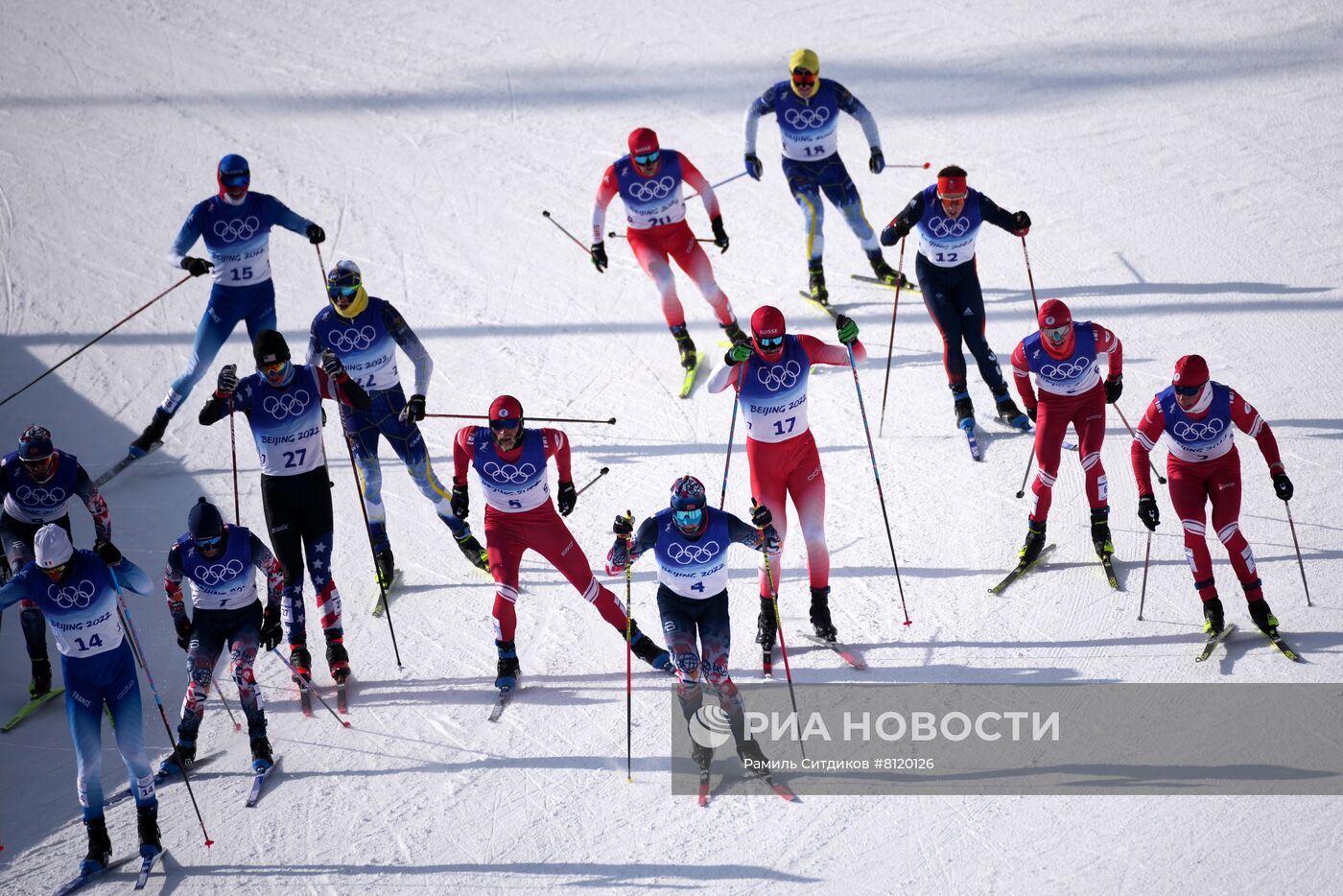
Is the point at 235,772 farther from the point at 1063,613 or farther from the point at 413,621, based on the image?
the point at 1063,613

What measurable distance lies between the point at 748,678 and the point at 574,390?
3.31m

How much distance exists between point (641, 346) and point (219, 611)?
4.51 m

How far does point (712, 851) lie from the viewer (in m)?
7.10

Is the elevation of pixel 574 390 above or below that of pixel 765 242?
below

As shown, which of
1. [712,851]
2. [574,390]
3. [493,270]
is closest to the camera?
[712,851]

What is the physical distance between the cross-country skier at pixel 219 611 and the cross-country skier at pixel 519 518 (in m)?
1.18

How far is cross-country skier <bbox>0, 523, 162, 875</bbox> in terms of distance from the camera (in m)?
7.21

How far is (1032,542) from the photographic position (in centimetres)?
880

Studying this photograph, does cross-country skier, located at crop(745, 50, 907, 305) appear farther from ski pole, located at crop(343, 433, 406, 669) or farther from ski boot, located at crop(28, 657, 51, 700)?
ski boot, located at crop(28, 657, 51, 700)

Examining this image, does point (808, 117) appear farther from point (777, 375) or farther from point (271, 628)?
point (271, 628)

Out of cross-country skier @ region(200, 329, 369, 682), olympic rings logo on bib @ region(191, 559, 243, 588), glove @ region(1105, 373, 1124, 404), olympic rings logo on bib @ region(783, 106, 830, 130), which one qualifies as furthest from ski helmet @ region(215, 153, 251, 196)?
glove @ region(1105, 373, 1124, 404)

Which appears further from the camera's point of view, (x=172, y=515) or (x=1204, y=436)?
(x=172, y=515)

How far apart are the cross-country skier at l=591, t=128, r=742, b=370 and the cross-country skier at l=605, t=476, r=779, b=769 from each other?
124 inches

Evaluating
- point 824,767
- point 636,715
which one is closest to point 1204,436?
point 824,767
